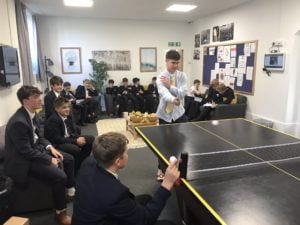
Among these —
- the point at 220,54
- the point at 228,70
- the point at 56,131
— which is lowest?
the point at 56,131

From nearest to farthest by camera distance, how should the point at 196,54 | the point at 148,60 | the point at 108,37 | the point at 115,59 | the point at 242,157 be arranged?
the point at 242,157 < the point at 108,37 < the point at 115,59 < the point at 196,54 < the point at 148,60

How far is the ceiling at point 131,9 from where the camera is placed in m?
5.71

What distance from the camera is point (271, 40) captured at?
5219 mm

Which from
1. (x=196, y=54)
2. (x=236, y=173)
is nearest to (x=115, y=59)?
(x=196, y=54)

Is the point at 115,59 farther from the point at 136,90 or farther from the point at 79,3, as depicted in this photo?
the point at 79,3

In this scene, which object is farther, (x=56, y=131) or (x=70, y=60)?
(x=70, y=60)

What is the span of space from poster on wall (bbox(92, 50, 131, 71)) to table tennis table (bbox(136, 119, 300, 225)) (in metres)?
5.77

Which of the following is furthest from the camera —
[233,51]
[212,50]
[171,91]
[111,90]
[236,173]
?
[111,90]

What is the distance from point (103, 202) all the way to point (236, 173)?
924 mm

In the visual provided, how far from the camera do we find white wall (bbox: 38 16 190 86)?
759 centimetres

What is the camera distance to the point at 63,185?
2.46 m

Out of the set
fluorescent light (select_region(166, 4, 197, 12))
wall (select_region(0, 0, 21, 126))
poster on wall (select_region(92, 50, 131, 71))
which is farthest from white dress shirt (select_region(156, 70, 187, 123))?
poster on wall (select_region(92, 50, 131, 71))

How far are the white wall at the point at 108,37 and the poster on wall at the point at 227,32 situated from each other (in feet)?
6.77

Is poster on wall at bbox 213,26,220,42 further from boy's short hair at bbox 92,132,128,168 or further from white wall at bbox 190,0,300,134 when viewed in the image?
boy's short hair at bbox 92,132,128,168
